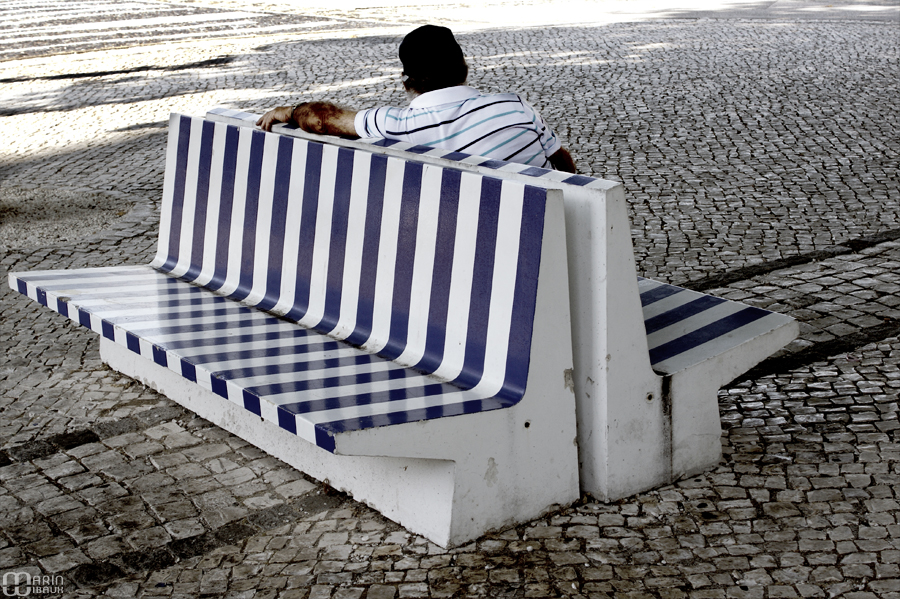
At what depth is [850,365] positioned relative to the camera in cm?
437

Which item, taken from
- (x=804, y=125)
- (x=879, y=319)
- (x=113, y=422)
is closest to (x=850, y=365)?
(x=879, y=319)

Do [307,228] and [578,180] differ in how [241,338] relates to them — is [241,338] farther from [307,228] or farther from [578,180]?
[578,180]

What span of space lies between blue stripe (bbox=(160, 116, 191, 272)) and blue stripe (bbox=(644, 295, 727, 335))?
7.32 feet

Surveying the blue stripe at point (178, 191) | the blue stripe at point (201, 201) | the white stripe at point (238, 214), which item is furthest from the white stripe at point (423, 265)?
the blue stripe at point (178, 191)

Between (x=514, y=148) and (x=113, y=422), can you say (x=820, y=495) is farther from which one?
(x=113, y=422)

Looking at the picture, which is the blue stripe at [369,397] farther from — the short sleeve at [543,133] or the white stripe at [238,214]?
the white stripe at [238,214]

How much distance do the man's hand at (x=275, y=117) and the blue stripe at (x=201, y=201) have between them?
35cm

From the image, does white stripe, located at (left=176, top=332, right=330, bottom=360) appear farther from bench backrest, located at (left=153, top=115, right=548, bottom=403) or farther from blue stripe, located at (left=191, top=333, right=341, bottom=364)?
bench backrest, located at (left=153, top=115, right=548, bottom=403)

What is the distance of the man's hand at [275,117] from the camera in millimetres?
4258

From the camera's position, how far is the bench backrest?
3098 millimetres

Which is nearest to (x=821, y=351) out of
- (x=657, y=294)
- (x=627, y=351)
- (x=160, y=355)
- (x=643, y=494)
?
(x=657, y=294)

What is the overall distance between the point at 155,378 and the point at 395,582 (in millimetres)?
1883

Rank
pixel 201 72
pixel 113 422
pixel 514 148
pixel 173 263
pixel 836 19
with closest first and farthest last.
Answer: pixel 514 148, pixel 113 422, pixel 173 263, pixel 201 72, pixel 836 19

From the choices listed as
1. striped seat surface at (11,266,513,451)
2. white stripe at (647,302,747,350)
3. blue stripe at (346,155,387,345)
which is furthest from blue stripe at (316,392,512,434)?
white stripe at (647,302,747,350)
